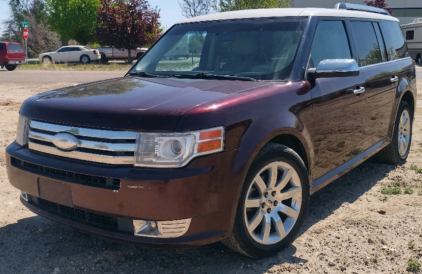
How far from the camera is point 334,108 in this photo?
3.72m

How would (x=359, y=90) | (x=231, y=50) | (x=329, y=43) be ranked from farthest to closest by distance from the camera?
(x=359, y=90)
(x=329, y=43)
(x=231, y=50)

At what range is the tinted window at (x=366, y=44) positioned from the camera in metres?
4.45

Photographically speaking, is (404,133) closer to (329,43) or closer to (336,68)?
(329,43)

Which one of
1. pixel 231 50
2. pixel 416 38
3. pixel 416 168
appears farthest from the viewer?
pixel 416 38

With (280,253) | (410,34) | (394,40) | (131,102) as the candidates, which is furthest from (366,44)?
(410,34)

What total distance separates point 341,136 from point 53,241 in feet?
8.43

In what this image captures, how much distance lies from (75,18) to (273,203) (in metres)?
45.2

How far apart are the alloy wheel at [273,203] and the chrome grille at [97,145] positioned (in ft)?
2.77

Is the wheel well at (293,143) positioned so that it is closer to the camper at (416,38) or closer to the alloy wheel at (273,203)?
the alloy wheel at (273,203)

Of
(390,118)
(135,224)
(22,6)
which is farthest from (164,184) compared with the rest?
(22,6)

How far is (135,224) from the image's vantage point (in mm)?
2660

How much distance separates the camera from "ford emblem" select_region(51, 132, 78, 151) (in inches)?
109

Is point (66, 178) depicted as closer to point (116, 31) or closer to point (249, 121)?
point (249, 121)

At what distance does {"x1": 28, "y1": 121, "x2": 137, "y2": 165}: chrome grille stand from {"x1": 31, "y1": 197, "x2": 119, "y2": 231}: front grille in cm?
37
